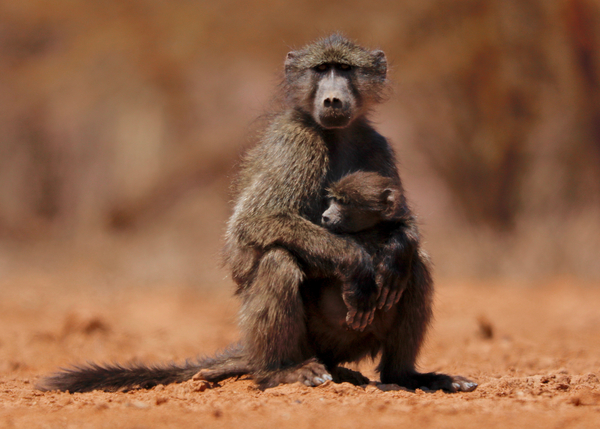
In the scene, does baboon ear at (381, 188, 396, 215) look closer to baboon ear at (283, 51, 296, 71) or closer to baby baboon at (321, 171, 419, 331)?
baby baboon at (321, 171, 419, 331)

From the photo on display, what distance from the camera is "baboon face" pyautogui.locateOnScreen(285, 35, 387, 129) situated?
4.13 m

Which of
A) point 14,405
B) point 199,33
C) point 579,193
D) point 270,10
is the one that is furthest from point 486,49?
point 14,405

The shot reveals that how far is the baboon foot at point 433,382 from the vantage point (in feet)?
12.8

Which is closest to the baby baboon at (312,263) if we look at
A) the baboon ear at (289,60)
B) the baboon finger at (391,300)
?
the baboon finger at (391,300)

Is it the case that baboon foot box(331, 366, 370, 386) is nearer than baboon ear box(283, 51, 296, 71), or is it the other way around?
baboon foot box(331, 366, 370, 386)

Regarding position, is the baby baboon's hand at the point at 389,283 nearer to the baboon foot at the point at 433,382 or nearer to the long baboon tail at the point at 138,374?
the baboon foot at the point at 433,382

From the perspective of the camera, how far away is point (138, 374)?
4.17 meters

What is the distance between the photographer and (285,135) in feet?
13.6

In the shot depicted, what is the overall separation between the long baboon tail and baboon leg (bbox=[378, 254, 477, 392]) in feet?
2.79

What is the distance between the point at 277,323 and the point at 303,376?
1.02 feet

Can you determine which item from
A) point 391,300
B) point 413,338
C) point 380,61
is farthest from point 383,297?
point 380,61

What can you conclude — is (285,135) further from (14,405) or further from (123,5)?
(123,5)

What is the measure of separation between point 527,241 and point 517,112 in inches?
81.3

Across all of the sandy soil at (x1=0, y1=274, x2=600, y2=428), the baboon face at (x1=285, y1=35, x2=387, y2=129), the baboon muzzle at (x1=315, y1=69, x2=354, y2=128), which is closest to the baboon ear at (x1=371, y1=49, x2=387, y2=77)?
the baboon face at (x1=285, y1=35, x2=387, y2=129)
